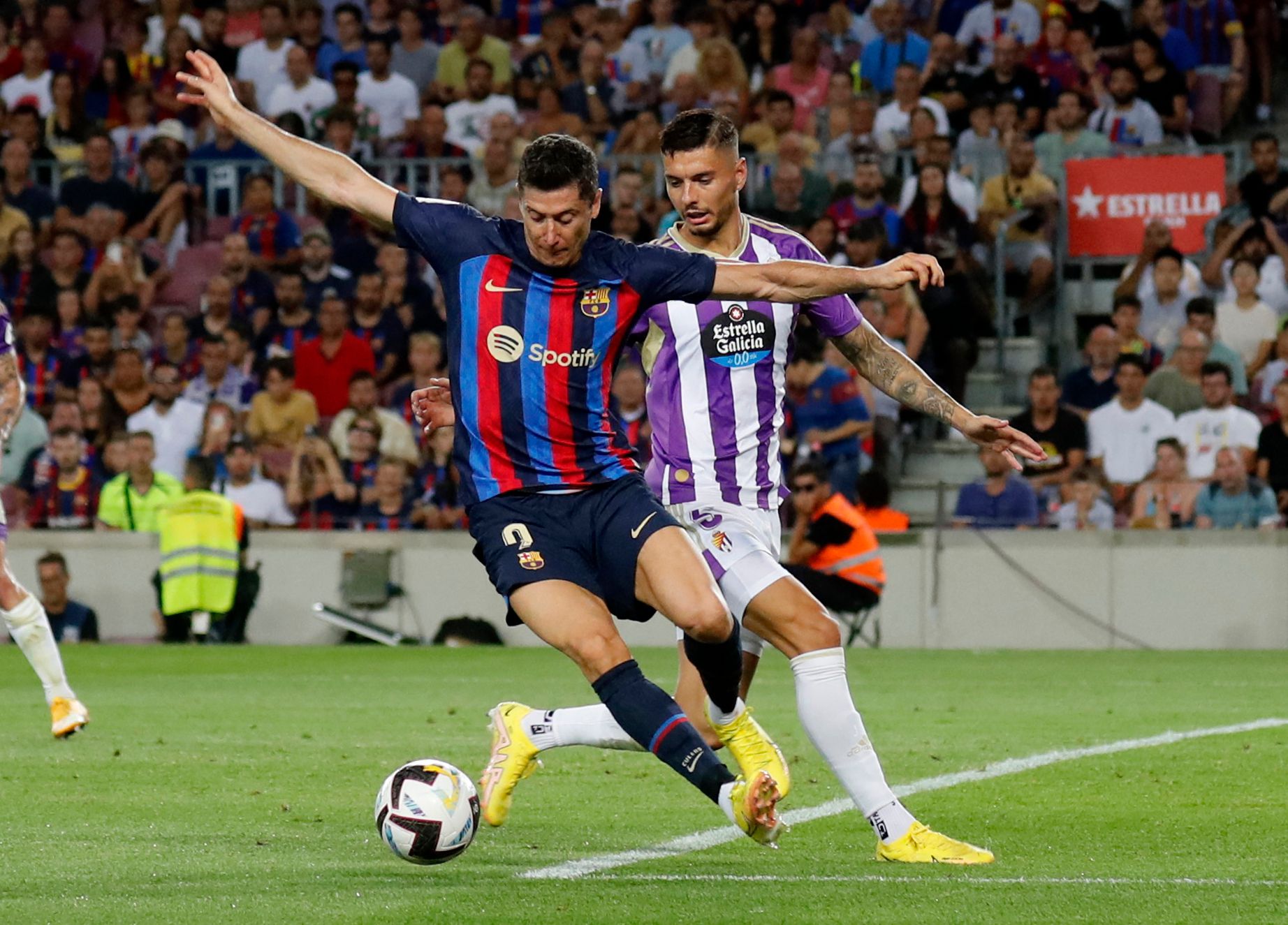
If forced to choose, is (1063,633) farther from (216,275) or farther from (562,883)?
(562,883)

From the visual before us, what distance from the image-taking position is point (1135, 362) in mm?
16016

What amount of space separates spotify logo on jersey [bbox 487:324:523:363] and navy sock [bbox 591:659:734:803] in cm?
97

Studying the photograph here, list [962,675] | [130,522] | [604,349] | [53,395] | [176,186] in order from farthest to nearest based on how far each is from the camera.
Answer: [176,186], [53,395], [130,522], [962,675], [604,349]

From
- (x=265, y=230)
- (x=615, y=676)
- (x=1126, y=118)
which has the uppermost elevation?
(x=1126, y=118)

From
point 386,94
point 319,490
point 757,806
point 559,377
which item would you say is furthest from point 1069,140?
point 757,806

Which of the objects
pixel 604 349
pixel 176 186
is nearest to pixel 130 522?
pixel 176 186

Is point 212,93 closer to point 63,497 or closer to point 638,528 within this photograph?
point 638,528

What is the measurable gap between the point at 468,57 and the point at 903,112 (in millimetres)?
4429

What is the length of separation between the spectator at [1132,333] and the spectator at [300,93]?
7.82 metres

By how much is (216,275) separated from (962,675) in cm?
834

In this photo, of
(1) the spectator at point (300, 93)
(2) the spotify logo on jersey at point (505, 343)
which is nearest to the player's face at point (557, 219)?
→ (2) the spotify logo on jersey at point (505, 343)

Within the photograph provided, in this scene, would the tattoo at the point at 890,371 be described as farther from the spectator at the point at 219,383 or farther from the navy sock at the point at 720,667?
the spectator at the point at 219,383

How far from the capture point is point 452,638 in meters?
16.4

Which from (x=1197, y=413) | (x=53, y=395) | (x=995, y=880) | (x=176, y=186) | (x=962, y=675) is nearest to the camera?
(x=995, y=880)
